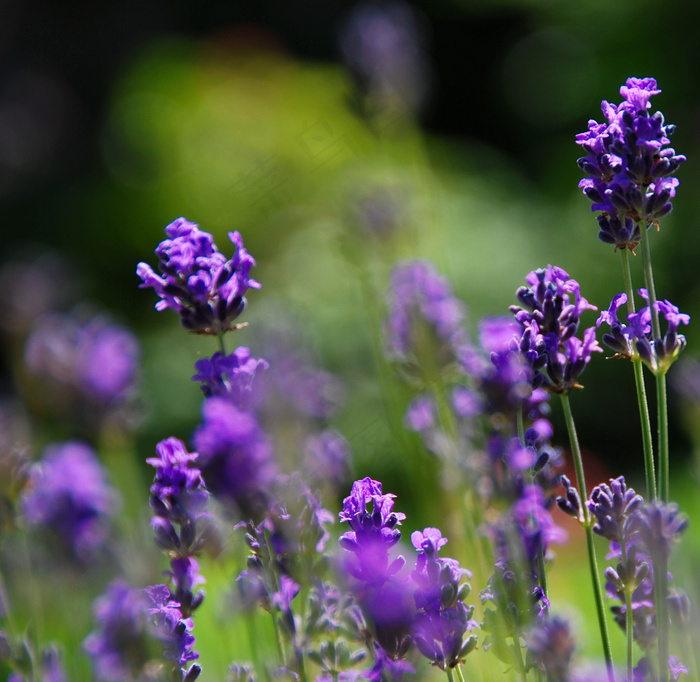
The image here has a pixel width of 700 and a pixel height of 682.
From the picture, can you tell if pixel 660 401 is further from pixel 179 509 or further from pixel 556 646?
pixel 179 509

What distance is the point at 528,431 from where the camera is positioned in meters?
1.30

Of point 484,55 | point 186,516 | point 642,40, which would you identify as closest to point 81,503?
point 186,516

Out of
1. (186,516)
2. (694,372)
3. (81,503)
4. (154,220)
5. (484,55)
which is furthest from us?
(484,55)

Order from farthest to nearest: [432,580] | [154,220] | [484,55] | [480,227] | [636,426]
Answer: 1. [484,55]
2. [154,220]
3. [480,227]
4. [636,426]
5. [432,580]

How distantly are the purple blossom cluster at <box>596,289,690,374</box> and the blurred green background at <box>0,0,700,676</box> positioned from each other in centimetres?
359

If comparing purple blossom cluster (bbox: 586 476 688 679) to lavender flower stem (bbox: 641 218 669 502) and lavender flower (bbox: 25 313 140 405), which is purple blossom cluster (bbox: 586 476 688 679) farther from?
lavender flower (bbox: 25 313 140 405)

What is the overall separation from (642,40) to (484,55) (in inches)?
93.7

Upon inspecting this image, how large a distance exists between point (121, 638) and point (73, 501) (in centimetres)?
160

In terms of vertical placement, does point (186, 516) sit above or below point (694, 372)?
below

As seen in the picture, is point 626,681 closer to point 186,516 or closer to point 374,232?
point 186,516

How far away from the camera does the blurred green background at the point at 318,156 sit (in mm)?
6266

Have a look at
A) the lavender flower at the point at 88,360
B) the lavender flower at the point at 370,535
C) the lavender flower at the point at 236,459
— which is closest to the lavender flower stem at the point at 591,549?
the lavender flower at the point at 370,535

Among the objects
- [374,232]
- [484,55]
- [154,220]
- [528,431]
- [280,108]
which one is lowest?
[528,431]

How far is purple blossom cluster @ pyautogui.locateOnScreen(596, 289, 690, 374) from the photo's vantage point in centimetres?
121
